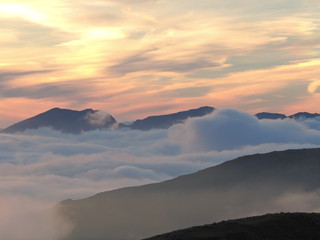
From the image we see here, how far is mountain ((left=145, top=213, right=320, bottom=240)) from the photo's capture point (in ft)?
292

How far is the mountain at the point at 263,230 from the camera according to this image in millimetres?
88938

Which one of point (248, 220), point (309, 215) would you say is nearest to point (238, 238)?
Answer: point (248, 220)

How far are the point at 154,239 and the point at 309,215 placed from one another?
29924 mm

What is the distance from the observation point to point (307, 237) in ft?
305

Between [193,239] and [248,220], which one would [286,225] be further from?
[193,239]

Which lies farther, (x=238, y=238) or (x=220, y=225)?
(x=220, y=225)

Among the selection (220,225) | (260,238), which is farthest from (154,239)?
(260,238)

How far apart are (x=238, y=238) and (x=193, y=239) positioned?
7.51m

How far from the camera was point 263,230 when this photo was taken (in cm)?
9294

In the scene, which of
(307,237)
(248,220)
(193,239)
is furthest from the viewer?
(248,220)

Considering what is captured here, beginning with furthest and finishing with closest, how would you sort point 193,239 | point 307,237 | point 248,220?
1. point 248,220
2. point 307,237
3. point 193,239

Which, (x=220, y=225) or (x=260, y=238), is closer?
(x=260, y=238)

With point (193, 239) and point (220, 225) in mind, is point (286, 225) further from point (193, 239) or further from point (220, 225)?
point (193, 239)

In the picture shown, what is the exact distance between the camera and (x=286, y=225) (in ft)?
316
